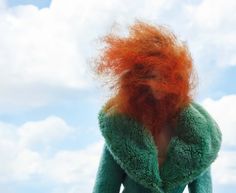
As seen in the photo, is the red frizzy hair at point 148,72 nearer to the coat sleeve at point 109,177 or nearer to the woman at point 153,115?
the woman at point 153,115

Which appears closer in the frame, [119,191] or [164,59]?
[164,59]

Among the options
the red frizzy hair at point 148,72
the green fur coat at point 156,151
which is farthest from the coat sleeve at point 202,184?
the red frizzy hair at point 148,72

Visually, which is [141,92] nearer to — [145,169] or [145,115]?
[145,115]

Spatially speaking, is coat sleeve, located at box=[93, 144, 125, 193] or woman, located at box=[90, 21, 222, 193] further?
coat sleeve, located at box=[93, 144, 125, 193]

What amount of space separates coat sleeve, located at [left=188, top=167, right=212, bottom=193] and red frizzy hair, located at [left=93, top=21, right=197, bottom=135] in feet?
0.91

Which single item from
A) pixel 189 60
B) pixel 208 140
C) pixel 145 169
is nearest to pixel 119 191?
pixel 145 169

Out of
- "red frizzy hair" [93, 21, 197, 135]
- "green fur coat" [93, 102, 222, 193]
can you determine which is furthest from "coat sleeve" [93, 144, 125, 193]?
"red frizzy hair" [93, 21, 197, 135]

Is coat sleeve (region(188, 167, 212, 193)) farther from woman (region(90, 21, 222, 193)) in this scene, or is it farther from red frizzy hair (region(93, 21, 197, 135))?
red frizzy hair (region(93, 21, 197, 135))

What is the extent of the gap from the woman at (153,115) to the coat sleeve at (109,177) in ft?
0.18

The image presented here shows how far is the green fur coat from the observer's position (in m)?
2.95

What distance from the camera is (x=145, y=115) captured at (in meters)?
2.98

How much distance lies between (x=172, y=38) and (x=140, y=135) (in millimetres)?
393

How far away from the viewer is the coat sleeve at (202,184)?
3.10 meters

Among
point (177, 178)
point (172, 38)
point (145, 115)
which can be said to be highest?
point (172, 38)
